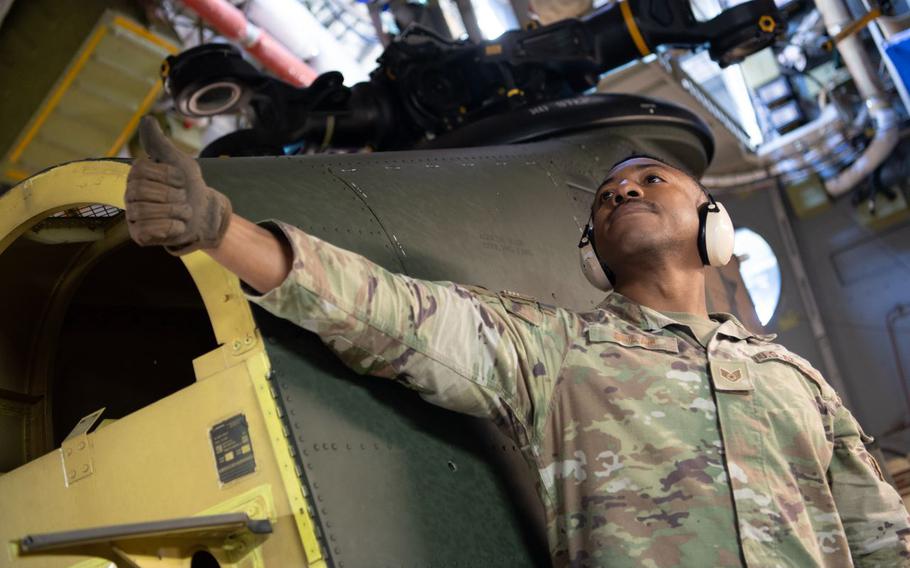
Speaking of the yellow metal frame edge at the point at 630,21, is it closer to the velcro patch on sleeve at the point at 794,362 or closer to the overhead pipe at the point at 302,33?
the velcro patch on sleeve at the point at 794,362

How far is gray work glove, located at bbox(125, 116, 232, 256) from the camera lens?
5.92 feet

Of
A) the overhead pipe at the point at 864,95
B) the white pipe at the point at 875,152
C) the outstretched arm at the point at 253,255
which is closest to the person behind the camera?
the outstretched arm at the point at 253,255

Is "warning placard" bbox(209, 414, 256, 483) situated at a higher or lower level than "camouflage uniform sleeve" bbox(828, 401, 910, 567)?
higher

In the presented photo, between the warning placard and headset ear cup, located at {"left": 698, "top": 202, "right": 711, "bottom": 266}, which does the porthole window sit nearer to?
headset ear cup, located at {"left": 698, "top": 202, "right": 711, "bottom": 266}

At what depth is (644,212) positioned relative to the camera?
267cm

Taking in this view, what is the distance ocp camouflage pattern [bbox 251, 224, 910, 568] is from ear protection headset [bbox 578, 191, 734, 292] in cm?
21

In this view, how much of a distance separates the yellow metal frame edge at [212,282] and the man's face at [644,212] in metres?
1.06

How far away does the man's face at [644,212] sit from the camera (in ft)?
8.70

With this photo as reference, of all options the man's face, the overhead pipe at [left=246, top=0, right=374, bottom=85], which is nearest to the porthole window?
the overhead pipe at [left=246, top=0, right=374, bottom=85]

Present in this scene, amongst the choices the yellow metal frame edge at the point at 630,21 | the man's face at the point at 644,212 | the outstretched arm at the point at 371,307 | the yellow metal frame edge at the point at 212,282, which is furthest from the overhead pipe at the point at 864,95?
the yellow metal frame edge at the point at 212,282

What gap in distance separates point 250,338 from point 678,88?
700 cm

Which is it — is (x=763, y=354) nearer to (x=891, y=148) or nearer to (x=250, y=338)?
(x=250, y=338)

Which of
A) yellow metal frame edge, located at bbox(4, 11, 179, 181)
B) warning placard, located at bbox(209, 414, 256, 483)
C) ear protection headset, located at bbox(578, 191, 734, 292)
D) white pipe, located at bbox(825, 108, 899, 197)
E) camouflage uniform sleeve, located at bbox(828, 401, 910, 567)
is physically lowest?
camouflage uniform sleeve, located at bbox(828, 401, 910, 567)

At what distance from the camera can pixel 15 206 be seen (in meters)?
2.55
